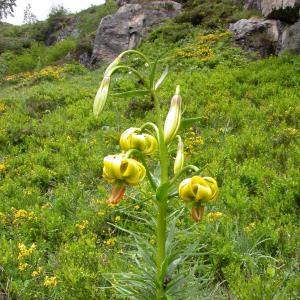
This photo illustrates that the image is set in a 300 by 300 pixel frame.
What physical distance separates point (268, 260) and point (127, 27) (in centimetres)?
1524

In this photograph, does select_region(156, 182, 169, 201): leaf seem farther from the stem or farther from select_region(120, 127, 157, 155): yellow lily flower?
select_region(120, 127, 157, 155): yellow lily flower

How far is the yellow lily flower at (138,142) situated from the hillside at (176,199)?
0.45ft

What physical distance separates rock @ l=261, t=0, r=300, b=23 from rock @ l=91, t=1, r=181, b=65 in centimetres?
562

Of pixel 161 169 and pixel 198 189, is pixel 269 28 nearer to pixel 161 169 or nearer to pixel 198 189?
pixel 161 169

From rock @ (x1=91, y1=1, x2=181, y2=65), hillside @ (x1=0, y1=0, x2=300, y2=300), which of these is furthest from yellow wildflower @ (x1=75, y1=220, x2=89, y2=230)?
rock @ (x1=91, y1=1, x2=181, y2=65)

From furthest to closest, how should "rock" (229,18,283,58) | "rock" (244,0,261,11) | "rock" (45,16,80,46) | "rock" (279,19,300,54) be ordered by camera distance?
"rock" (45,16,80,46), "rock" (244,0,261,11), "rock" (229,18,283,58), "rock" (279,19,300,54)

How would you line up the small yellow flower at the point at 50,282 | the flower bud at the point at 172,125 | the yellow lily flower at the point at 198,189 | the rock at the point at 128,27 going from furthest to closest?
1. the rock at the point at 128,27
2. the small yellow flower at the point at 50,282
3. the flower bud at the point at 172,125
4. the yellow lily flower at the point at 198,189

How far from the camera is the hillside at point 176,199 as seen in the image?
2.43 metres

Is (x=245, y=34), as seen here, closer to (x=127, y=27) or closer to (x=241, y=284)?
(x=127, y=27)

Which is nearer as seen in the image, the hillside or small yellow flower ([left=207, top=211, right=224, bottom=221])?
the hillside

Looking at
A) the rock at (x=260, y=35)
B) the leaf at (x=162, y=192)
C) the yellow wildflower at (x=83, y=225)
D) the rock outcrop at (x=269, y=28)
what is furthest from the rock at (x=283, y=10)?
the leaf at (x=162, y=192)

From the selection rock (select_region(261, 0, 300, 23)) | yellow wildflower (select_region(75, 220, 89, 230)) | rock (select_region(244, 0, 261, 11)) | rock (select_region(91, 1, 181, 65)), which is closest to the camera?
yellow wildflower (select_region(75, 220, 89, 230))

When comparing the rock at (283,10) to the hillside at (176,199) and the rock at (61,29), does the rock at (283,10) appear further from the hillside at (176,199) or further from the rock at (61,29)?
the rock at (61,29)

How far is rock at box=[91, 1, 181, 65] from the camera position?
16.0 meters
